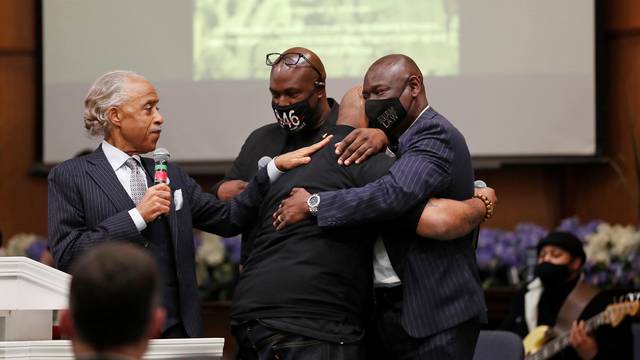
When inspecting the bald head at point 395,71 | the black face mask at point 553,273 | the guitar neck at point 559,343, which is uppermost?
the bald head at point 395,71

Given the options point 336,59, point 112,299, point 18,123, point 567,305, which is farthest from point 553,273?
point 112,299

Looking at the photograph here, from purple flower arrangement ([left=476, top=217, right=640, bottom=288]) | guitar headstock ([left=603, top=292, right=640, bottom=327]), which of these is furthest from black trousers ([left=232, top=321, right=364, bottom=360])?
purple flower arrangement ([left=476, top=217, right=640, bottom=288])

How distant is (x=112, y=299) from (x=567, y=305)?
13.3 feet

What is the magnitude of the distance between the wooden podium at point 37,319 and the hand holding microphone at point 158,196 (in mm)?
349

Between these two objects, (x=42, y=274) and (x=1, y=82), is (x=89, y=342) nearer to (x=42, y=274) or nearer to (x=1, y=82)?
(x=42, y=274)

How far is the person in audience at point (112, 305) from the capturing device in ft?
5.65

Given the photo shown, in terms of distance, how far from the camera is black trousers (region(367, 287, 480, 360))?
325 cm

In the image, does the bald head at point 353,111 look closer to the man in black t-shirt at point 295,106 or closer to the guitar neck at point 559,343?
the man in black t-shirt at point 295,106

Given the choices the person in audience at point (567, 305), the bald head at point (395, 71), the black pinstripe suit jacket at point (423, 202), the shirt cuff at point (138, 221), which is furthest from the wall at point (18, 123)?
the black pinstripe suit jacket at point (423, 202)

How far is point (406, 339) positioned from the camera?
3.27 meters

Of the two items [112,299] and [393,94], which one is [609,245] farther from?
[112,299]

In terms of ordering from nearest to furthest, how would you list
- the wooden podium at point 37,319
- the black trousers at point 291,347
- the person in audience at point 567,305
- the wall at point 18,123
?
the wooden podium at point 37,319 < the black trousers at point 291,347 < the person in audience at point 567,305 < the wall at point 18,123

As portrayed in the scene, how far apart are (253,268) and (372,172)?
16.6 inches

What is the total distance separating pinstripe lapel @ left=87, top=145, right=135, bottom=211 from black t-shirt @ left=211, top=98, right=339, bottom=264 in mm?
371
